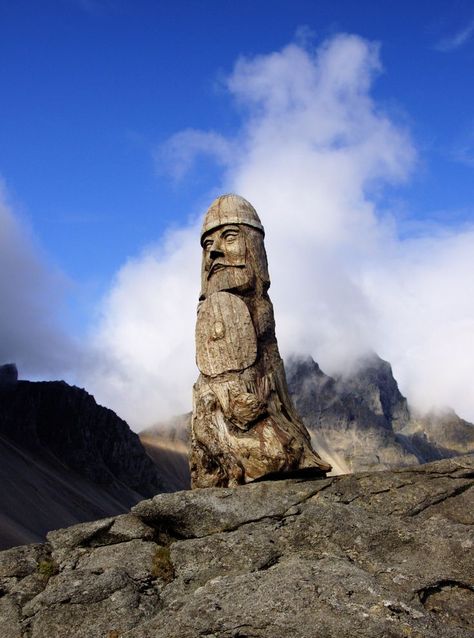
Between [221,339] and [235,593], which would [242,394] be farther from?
[235,593]

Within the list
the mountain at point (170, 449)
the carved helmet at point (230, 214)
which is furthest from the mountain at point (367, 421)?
the carved helmet at point (230, 214)

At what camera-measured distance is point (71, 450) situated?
3873 inches

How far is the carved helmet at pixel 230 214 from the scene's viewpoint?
45.7 ft

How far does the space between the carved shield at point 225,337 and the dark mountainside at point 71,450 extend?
63.3 meters

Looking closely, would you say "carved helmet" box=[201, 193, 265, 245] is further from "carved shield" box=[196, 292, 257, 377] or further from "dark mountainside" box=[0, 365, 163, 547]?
"dark mountainside" box=[0, 365, 163, 547]

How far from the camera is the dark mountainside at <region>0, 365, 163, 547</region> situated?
79938 millimetres

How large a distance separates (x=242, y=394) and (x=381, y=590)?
16.5ft

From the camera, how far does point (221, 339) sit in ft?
41.9

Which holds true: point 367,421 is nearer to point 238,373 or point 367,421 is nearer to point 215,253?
point 215,253

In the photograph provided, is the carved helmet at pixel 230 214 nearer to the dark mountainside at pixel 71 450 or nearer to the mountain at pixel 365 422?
the dark mountainside at pixel 71 450

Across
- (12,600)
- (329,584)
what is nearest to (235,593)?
(329,584)

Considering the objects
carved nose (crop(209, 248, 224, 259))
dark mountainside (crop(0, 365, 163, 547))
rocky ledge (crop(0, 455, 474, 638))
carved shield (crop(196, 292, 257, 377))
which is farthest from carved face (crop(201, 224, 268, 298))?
dark mountainside (crop(0, 365, 163, 547))

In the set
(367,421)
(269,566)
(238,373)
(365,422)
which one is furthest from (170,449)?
(269,566)

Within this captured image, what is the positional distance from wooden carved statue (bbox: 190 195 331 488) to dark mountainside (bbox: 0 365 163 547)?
207ft
